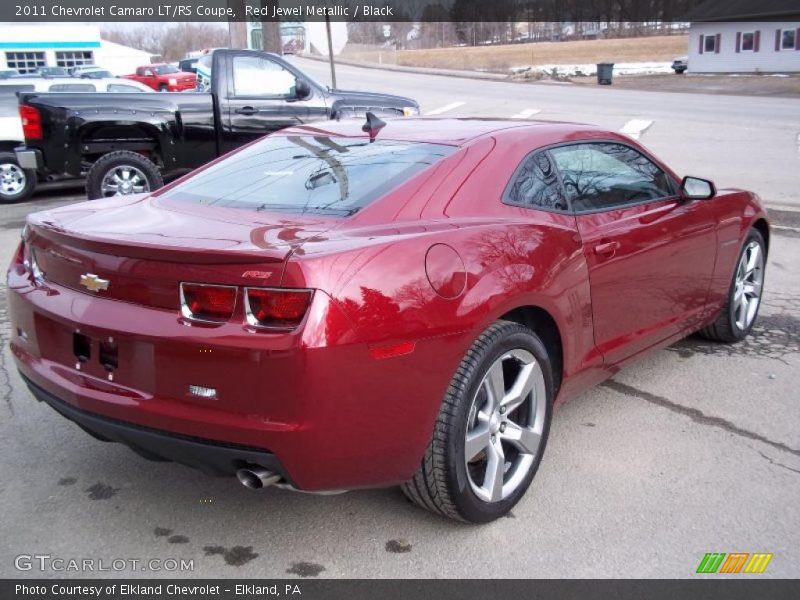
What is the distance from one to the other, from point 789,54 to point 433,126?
47.3 metres

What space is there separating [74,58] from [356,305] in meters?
57.8

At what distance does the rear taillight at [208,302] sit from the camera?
2.74m

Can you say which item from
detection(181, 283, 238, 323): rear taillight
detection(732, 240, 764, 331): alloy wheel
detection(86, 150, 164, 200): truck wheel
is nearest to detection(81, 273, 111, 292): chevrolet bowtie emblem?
detection(181, 283, 238, 323): rear taillight

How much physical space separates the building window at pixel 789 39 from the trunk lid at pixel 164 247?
48255mm

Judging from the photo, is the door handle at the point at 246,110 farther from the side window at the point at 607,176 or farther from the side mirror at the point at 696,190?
the side mirror at the point at 696,190

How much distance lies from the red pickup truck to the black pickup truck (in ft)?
82.8

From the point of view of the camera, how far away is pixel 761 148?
15.9 metres

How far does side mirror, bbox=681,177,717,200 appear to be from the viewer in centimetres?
461

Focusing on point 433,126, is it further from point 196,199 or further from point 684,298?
point 684,298

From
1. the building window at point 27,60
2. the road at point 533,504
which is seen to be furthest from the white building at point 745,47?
the road at point 533,504

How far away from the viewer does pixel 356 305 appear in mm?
2732

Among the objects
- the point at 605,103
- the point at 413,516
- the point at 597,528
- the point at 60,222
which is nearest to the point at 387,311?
the point at 413,516

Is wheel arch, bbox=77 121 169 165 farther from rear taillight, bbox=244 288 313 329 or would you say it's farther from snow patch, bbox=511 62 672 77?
snow patch, bbox=511 62 672 77

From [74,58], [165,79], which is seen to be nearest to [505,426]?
[165,79]
